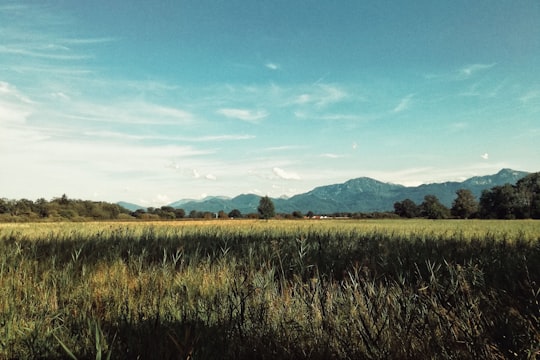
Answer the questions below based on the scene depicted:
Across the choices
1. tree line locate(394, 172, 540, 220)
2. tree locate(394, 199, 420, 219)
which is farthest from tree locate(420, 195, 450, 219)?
tree locate(394, 199, 420, 219)

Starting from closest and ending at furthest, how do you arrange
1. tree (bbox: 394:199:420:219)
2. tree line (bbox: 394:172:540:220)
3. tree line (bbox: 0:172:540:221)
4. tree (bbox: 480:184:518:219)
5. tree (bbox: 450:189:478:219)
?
tree line (bbox: 0:172:540:221)
tree line (bbox: 394:172:540:220)
tree (bbox: 480:184:518:219)
tree (bbox: 450:189:478:219)
tree (bbox: 394:199:420:219)

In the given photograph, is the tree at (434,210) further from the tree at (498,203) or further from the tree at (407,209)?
the tree at (498,203)

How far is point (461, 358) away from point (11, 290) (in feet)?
12.1

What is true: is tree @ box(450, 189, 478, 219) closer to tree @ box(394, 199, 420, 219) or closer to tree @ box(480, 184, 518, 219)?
tree @ box(480, 184, 518, 219)

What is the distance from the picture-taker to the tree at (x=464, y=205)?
98.4 metres

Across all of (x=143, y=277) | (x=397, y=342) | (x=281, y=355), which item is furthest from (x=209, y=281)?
(x=397, y=342)

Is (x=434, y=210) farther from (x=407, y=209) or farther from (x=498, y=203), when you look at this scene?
(x=407, y=209)

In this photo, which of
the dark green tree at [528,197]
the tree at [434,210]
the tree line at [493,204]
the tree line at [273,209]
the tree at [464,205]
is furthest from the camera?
the tree at [434,210]

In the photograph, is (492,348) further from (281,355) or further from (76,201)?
(76,201)

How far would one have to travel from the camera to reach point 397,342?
190cm

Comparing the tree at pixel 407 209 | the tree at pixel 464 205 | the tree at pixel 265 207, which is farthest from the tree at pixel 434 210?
the tree at pixel 265 207

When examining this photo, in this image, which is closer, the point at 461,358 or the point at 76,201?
the point at 461,358

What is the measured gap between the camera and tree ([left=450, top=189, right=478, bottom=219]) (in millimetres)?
98381

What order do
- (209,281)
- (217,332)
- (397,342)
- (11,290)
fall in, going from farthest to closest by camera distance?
(209,281) < (11,290) < (217,332) < (397,342)
